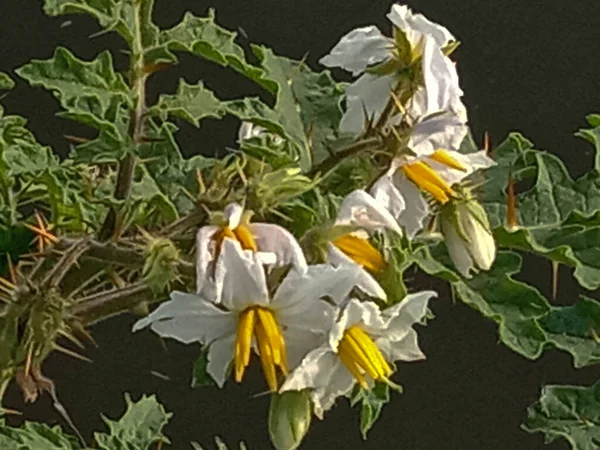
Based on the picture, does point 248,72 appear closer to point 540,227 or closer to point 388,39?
point 388,39

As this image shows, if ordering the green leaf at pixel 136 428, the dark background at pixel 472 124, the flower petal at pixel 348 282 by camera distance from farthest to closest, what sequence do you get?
the dark background at pixel 472 124
the green leaf at pixel 136 428
the flower petal at pixel 348 282

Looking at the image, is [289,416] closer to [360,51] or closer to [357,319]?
[357,319]

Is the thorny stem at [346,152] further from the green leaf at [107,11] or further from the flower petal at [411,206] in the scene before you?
the green leaf at [107,11]

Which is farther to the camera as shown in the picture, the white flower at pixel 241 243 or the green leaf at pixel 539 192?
the green leaf at pixel 539 192

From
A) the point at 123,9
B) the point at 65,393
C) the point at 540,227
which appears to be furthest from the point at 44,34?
the point at 540,227

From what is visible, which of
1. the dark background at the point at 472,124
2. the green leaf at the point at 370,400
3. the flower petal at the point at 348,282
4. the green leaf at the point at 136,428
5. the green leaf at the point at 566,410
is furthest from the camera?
the dark background at the point at 472,124

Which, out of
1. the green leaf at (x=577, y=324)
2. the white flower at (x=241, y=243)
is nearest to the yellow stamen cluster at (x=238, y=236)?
the white flower at (x=241, y=243)
